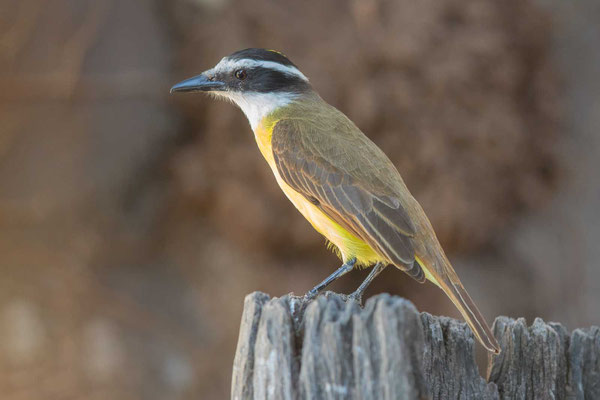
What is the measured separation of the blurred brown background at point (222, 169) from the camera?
810 centimetres

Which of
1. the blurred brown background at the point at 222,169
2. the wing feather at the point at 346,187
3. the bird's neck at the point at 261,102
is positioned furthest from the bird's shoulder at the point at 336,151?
the blurred brown background at the point at 222,169

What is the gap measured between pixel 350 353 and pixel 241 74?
3258 mm

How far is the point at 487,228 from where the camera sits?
8.38m

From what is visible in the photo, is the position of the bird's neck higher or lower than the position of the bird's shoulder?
higher

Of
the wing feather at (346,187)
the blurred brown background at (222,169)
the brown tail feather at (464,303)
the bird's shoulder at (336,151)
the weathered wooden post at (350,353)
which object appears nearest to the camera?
the weathered wooden post at (350,353)

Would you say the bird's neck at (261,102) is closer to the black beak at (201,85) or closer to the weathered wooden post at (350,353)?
the black beak at (201,85)

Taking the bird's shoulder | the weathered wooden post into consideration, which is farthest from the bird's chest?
the weathered wooden post

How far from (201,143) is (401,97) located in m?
2.22

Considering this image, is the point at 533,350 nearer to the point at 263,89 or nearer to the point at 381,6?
the point at 263,89

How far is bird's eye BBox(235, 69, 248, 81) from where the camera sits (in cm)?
557

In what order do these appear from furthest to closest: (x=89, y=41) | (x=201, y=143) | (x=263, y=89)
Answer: (x=201, y=143) < (x=89, y=41) < (x=263, y=89)

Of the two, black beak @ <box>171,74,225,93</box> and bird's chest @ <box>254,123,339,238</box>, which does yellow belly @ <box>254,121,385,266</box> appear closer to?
bird's chest @ <box>254,123,339,238</box>

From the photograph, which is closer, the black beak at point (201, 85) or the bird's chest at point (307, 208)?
the bird's chest at point (307, 208)

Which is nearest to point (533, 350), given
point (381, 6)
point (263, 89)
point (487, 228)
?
point (263, 89)
